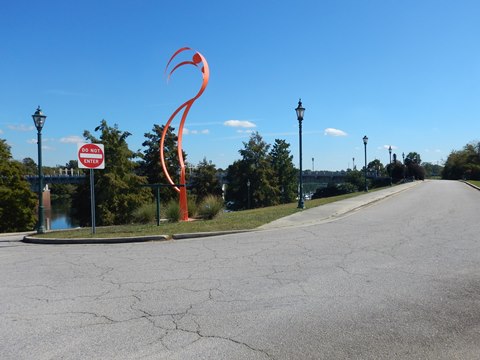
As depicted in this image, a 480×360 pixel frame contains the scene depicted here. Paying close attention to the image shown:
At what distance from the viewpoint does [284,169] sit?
3250 inches

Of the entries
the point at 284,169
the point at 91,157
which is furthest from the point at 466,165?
the point at 91,157

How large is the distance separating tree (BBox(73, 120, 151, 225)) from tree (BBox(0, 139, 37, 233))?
5714 mm

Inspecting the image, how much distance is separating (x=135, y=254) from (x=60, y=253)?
83.1 inches

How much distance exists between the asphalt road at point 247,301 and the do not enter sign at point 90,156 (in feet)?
12.9

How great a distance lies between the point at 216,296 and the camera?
5.69 m

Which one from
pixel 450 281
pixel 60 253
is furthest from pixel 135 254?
pixel 450 281

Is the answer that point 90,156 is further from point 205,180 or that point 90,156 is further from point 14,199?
point 205,180

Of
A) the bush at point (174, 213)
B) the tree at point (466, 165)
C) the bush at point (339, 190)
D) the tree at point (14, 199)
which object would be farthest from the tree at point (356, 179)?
the bush at point (174, 213)

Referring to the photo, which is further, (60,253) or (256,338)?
(60,253)

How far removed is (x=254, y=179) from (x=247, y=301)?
65.2 meters

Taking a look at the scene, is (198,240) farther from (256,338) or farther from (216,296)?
(256,338)

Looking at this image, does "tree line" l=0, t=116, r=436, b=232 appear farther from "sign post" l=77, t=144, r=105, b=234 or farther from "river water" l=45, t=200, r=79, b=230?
"river water" l=45, t=200, r=79, b=230

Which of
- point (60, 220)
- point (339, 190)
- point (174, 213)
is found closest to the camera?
point (174, 213)

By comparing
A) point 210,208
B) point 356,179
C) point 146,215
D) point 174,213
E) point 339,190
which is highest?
point 356,179
